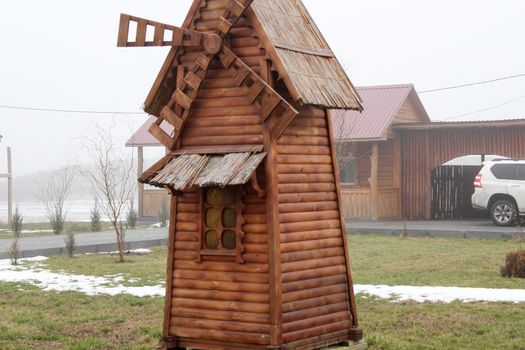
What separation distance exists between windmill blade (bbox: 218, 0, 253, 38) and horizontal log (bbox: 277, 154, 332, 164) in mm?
1532

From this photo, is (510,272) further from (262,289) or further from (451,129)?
(451,129)

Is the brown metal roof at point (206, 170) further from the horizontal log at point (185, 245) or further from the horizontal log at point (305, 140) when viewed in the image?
the horizontal log at point (185, 245)

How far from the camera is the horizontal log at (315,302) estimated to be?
9.86 meters

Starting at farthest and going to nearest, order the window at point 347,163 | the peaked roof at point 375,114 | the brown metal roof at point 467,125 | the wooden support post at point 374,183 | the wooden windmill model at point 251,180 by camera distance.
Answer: the window at point 347,163
the peaked roof at point 375,114
the wooden support post at point 374,183
the brown metal roof at point 467,125
the wooden windmill model at point 251,180

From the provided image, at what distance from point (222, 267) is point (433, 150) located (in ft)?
77.8

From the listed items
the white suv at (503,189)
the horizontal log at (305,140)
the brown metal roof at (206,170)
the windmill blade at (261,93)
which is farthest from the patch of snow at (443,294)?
the white suv at (503,189)

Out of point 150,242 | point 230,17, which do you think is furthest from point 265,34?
point 150,242

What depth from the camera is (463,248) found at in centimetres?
2292

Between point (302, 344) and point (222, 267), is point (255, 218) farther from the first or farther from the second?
point (302, 344)

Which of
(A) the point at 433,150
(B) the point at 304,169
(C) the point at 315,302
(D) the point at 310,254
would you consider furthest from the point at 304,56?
(A) the point at 433,150

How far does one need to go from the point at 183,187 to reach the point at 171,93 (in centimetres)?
161

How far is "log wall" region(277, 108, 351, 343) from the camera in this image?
9.90 meters

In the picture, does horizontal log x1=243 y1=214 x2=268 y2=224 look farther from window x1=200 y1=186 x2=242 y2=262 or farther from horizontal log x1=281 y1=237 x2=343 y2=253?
horizontal log x1=281 y1=237 x2=343 y2=253

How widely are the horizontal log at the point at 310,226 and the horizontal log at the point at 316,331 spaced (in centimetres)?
112
